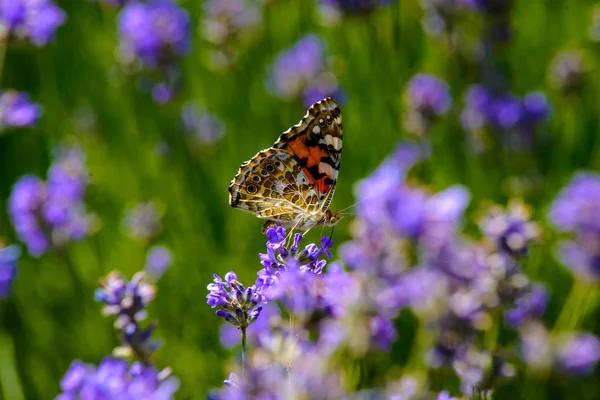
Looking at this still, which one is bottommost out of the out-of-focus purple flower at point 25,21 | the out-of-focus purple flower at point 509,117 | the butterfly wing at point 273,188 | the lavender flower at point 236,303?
the lavender flower at point 236,303

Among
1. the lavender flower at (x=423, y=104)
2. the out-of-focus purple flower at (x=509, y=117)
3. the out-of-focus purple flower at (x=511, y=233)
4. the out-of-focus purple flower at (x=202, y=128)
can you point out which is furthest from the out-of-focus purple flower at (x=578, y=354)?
the out-of-focus purple flower at (x=202, y=128)

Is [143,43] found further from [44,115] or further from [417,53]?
[417,53]

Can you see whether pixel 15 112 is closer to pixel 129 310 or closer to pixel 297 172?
pixel 297 172

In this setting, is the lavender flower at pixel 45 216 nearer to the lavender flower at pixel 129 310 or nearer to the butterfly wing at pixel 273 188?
the butterfly wing at pixel 273 188

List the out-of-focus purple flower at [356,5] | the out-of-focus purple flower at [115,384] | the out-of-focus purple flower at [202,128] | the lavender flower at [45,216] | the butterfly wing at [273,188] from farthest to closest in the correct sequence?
the out-of-focus purple flower at [202,128]
the out-of-focus purple flower at [356,5]
the lavender flower at [45,216]
the butterfly wing at [273,188]
the out-of-focus purple flower at [115,384]

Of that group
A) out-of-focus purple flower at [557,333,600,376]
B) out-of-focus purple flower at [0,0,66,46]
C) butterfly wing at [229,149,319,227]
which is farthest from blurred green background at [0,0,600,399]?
butterfly wing at [229,149,319,227]

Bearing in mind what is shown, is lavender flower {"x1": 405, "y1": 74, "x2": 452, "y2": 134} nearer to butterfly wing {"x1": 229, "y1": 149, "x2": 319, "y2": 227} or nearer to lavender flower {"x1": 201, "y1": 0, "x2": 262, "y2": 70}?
lavender flower {"x1": 201, "y1": 0, "x2": 262, "y2": 70}

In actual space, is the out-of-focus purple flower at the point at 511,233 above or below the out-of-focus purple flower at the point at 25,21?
below
